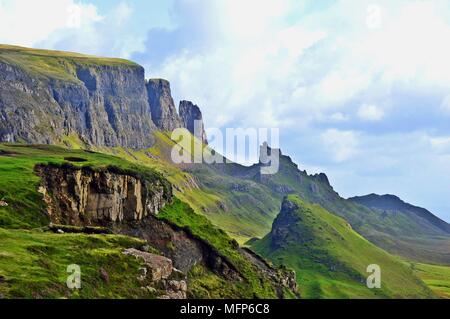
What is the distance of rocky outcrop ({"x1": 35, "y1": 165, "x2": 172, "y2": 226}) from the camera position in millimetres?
171000

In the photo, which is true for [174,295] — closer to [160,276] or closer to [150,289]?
[160,276]

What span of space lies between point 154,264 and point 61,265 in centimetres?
2874

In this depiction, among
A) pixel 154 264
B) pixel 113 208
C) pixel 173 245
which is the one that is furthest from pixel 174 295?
pixel 173 245

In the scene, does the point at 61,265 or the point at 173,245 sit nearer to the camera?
→ the point at 61,265

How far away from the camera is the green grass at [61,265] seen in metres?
98.0

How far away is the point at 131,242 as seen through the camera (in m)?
152

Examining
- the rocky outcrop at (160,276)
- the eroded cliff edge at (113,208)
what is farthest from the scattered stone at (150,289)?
the eroded cliff edge at (113,208)

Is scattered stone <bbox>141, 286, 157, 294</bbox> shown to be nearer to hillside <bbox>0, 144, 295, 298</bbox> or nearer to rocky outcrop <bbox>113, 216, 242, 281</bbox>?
hillside <bbox>0, 144, 295, 298</bbox>

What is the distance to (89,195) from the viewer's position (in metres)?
182

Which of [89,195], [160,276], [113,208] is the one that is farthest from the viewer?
[113,208]

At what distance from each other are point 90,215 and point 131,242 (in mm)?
32195

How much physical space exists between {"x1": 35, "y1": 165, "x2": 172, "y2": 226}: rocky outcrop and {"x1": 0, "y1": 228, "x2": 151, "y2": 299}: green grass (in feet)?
93.1

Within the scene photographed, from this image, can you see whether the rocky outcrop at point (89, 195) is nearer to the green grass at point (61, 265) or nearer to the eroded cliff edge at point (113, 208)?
the eroded cliff edge at point (113, 208)
